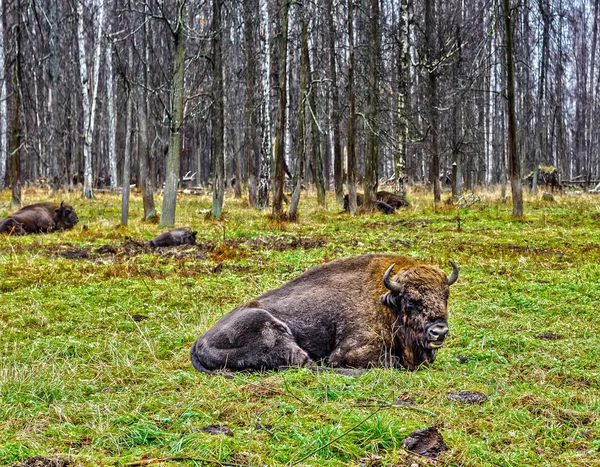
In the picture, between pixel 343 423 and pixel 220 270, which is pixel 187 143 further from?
pixel 343 423

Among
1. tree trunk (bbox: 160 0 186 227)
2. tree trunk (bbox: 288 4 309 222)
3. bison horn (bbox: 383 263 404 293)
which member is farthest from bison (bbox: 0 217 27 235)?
bison horn (bbox: 383 263 404 293)

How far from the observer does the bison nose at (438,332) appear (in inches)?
226

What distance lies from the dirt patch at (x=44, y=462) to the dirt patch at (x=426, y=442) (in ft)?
6.56

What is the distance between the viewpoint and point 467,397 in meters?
4.96

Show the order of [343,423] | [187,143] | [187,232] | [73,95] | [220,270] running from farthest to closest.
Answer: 1. [187,143]
2. [73,95]
3. [187,232]
4. [220,270]
5. [343,423]

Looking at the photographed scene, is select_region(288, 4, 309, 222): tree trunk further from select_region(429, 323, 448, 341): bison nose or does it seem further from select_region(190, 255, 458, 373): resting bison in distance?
select_region(429, 323, 448, 341): bison nose

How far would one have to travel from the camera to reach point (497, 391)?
16.7 ft

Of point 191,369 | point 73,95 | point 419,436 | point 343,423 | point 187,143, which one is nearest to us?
point 419,436

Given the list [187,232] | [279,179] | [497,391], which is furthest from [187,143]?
[497,391]

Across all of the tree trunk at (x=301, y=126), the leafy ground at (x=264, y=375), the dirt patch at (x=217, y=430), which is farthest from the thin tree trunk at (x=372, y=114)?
the dirt patch at (x=217, y=430)

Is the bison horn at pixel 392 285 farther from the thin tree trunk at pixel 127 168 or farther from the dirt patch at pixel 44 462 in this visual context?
the thin tree trunk at pixel 127 168

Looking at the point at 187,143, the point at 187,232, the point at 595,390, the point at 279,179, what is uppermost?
the point at 187,143

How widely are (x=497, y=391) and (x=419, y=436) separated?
1391mm

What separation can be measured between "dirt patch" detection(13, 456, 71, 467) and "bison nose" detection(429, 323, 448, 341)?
3.33 meters
